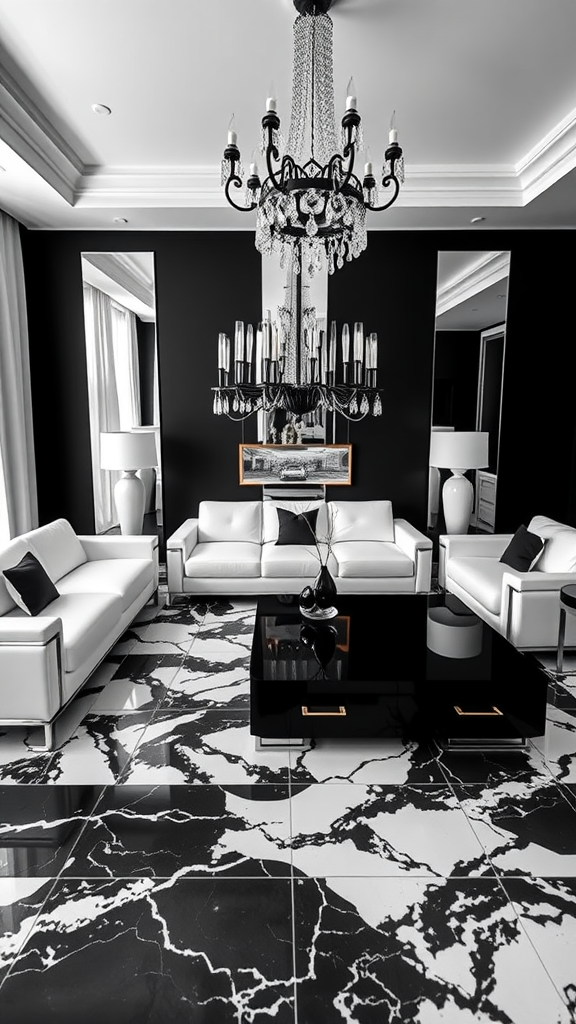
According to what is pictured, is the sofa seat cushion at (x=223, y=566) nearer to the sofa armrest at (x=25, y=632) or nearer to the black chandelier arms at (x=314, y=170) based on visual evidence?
the sofa armrest at (x=25, y=632)

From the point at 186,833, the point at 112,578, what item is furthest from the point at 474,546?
the point at 186,833

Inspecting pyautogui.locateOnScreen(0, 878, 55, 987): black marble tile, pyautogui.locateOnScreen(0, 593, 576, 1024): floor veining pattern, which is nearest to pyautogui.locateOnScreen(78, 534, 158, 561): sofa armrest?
pyautogui.locateOnScreen(0, 593, 576, 1024): floor veining pattern

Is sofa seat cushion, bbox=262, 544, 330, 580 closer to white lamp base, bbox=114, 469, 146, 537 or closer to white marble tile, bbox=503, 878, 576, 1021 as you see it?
white lamp base, bbox=114, 469, 146, 537

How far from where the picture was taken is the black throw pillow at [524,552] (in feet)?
14.3

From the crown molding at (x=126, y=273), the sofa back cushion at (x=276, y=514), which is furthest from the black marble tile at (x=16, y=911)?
the crown molding at (x=126, y=273)

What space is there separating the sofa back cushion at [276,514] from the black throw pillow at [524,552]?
1.63 m

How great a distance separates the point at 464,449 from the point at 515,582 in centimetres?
194

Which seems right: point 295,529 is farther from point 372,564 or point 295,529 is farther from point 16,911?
point 16,911

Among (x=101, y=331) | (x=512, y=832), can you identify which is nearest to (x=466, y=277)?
(x=101, y=331)

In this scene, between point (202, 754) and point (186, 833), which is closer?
point (186, 833)

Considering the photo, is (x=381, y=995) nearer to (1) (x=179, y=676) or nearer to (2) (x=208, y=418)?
(1) (x=179, y=676)

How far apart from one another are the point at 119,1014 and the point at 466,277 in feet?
18.7

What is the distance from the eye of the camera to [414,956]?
1.81 meters

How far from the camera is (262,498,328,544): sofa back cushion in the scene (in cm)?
550
